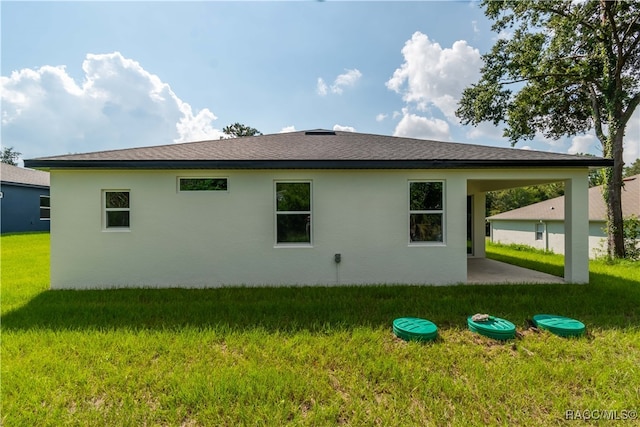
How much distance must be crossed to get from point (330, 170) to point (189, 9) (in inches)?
257

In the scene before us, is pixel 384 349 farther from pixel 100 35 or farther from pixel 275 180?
pixel 100 35

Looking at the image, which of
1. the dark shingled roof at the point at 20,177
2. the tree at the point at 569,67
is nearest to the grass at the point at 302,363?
the tree at the point at 569,67

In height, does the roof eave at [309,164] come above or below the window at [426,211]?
above

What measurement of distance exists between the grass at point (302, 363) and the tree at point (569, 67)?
8549 millimetres

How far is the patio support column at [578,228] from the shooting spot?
6516 mm

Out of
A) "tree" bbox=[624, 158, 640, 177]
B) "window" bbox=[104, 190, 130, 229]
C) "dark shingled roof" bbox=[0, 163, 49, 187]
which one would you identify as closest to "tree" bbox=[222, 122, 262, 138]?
"dark shingled roof" bbox=[0, 163, 49, 187]

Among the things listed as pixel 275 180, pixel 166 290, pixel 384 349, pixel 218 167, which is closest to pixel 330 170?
pixel 275 180

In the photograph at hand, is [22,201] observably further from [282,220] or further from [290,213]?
[290,213]

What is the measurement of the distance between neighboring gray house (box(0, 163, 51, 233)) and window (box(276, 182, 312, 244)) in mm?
23315

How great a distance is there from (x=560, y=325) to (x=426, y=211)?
10.9ft

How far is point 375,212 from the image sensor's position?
6.67m

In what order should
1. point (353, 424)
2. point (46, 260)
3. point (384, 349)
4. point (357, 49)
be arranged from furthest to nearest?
1. point (357, 49)
2. point (46, 260)
3. point (384, 349)
4. point (353, 424)

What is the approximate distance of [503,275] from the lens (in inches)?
299

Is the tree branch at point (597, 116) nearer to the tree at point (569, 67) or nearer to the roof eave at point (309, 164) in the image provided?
the tree at point (569, 67)
